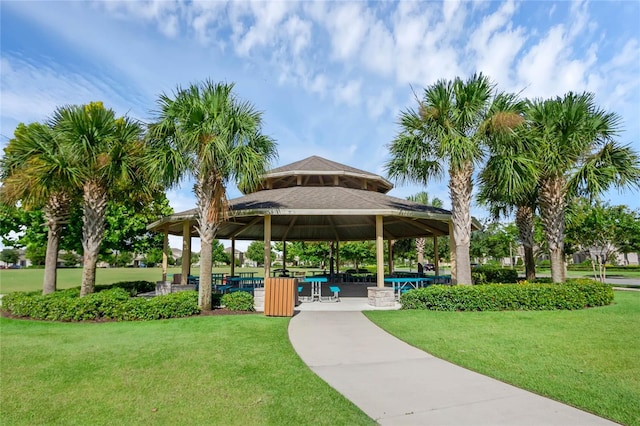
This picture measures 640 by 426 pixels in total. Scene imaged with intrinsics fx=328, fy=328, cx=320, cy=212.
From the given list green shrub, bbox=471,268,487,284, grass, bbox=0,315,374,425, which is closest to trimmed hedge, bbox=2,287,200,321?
grass, bbox=0,315,374,425

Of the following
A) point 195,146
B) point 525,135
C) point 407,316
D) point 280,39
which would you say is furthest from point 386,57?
point 407,316

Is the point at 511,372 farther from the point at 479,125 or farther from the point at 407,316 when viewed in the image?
the point at 479,125

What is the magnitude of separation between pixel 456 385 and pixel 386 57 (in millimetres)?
11189

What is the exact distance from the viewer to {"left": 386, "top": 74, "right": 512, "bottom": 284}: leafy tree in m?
12.2

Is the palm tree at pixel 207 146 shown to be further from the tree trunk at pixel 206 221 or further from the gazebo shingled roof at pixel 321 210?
the gazebo shingled roof at pixel 321 210

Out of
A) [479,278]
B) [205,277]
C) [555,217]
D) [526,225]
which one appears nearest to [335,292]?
[205,277]

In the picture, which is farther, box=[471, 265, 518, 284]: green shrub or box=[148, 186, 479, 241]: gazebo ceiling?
box=[471, 265, 518, 284]: green shrub

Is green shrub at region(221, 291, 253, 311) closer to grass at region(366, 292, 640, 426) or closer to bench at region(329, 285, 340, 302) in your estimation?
bench at region(329, 285, 340, 302)

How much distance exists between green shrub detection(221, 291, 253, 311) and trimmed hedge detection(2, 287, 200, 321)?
1176 mm

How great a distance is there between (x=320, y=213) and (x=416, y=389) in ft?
26.9

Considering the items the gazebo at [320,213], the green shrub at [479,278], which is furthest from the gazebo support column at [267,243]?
the green shrub at [479,278]

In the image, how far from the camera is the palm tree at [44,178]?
11.4m

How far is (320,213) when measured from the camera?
40.9 ft

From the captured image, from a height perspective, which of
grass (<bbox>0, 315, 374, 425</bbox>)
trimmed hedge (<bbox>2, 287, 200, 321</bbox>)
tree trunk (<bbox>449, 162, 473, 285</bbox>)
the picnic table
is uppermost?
tree trunk (<bbox>449, 162, 473, 285</bbox>)
